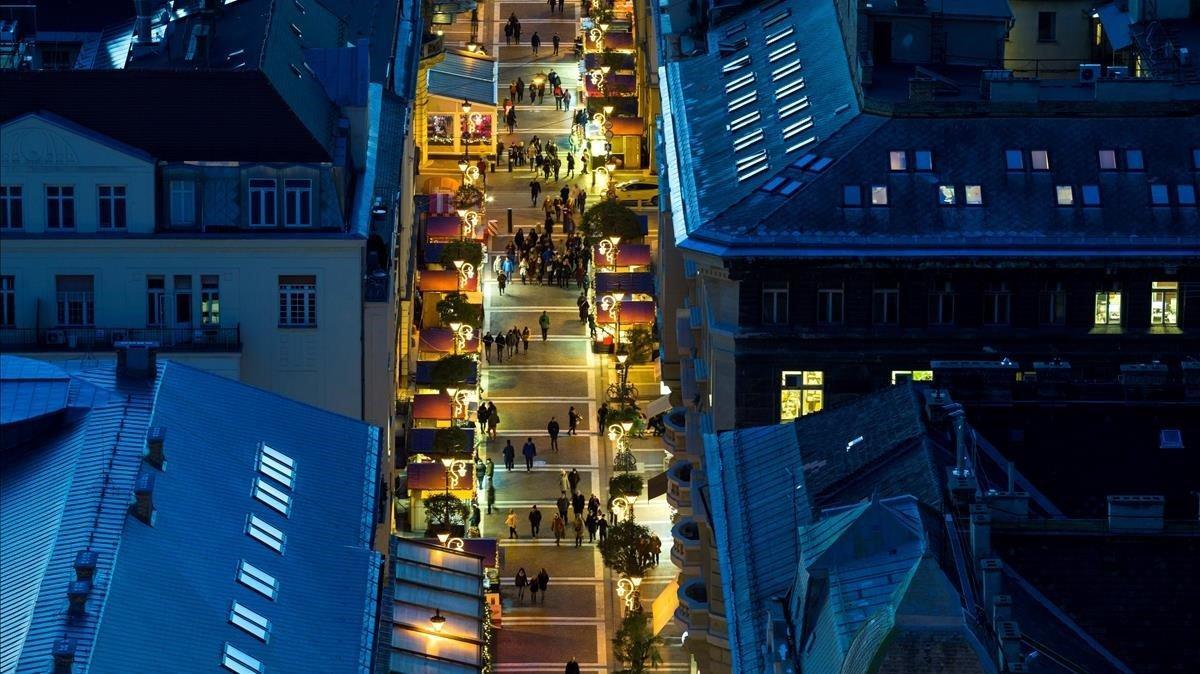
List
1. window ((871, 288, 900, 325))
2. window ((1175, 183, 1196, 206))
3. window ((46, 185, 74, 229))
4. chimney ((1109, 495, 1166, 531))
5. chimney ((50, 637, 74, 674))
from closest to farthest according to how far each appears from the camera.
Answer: chimney ((50, 637, 74, 674)) < chimney ((1109, 495, 1166, 531)) < window ((871, 288, 900, 325)) < window ((1175, 183, 1196, 206)) < window ((46, 185, 74, 229))

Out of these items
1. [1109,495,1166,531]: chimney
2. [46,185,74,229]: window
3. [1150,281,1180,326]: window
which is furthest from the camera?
[46,185,74,229]: window

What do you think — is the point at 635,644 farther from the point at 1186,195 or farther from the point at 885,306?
the point at 1186,195

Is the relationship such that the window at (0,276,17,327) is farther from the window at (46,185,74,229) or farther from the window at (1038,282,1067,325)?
the window at (1038,282,1067,325)

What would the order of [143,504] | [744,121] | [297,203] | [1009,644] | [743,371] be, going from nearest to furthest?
[1009,644], [143,504], [743,371], [744,121], [297,203]

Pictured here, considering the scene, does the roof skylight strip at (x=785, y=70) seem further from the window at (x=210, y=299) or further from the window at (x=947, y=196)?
the window at (x=210, y=299)

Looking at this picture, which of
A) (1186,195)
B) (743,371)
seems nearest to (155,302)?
(743,371)

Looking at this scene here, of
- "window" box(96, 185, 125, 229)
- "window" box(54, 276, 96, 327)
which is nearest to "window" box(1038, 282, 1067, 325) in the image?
"window" box(96, 185, 125, 229)

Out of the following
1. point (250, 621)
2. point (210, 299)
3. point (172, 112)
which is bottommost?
point (250, 621)
